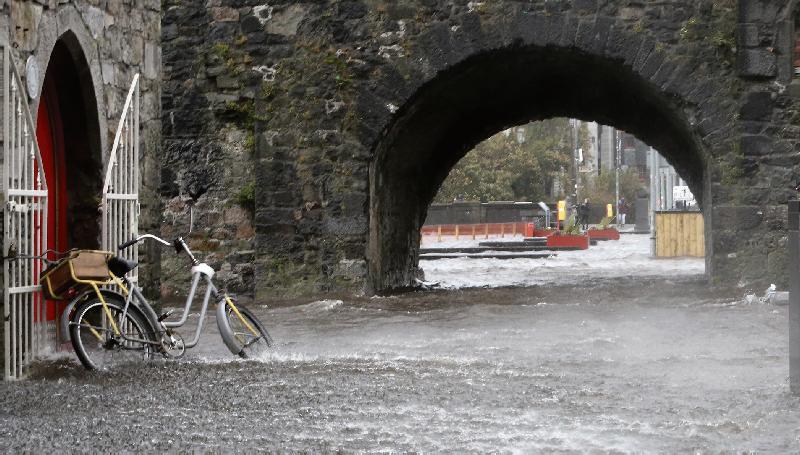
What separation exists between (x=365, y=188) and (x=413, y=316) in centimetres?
263

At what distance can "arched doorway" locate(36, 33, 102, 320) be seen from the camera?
8.34 metres

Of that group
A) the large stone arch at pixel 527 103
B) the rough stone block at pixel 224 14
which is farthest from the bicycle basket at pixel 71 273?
the rough stone block at pixel 224 14

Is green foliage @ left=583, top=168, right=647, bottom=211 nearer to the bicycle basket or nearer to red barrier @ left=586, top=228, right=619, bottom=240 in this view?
red barrier @ left=586, top=228, right=619, bottom=240

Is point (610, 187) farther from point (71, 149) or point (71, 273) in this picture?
point (71, 273)

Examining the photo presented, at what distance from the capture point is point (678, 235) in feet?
85.7

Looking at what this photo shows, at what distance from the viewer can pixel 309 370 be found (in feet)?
24.6

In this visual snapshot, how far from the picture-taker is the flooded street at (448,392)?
5250 millimetres

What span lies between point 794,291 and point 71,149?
4.62 metres

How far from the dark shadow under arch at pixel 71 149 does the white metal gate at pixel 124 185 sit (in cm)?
11

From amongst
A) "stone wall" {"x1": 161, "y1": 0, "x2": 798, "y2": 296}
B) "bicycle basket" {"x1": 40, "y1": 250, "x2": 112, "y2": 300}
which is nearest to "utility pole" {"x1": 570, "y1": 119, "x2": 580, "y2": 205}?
"stone wall" {"x1": 161, "y1": 0, "x2": 798, "y2": 296}

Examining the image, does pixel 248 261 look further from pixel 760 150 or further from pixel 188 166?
pixel 760 150

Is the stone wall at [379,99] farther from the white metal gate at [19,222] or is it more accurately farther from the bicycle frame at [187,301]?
the white metal gate at [19,222]

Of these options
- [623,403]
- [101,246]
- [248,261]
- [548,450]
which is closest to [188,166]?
[248,261]

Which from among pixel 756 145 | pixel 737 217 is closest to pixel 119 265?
pixel 737 217
